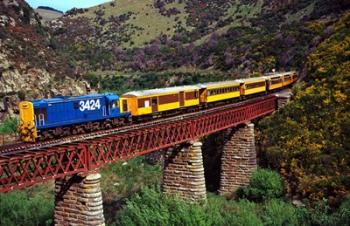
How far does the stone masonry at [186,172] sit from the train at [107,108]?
358 cm

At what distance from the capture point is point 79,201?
21250mm

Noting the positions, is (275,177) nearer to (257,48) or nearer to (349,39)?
(349,39)

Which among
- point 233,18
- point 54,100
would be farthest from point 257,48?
point 54,100

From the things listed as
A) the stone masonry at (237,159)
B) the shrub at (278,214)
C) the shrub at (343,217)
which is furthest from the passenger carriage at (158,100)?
the shrub at (343,217)

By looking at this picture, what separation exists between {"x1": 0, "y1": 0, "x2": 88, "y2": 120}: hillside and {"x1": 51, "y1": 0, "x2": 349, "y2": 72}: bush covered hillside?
16700 mm

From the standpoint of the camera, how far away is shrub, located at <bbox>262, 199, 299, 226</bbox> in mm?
27281

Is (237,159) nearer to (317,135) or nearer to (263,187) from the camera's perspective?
(263,187)

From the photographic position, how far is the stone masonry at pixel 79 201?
20.8m

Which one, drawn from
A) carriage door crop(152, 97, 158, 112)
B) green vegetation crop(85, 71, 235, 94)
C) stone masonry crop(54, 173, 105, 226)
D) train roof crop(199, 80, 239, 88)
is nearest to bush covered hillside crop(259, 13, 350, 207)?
train roof crop(199, 80, 239, 88)

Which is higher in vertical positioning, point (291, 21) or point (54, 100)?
point (291, 21)

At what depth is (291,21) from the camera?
8519cm

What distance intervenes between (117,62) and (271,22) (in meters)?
37.9

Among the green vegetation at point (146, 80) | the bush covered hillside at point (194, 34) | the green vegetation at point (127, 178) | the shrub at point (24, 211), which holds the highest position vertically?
the bush covered hillside at point (194, 34)

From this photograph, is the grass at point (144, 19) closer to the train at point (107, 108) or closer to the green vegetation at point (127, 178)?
the green vegetation at point (127, 178)
